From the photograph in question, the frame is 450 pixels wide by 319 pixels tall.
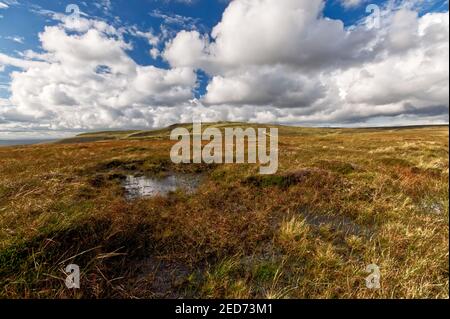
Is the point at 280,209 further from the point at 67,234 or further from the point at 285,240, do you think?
the point at 67,234

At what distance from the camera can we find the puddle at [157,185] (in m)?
11.0

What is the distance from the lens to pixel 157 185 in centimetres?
1309

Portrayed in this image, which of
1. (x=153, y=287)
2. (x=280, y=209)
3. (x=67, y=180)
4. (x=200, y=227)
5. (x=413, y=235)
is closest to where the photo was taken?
(x=153, y=287)

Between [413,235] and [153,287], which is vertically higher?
[413,235]

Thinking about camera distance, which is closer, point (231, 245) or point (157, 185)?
point (231, 245)

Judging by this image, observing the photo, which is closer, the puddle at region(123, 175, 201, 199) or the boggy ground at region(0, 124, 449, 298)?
the boggy ground at region(0, 124, 449, 298)

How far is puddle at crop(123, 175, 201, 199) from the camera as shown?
11047 millimetres

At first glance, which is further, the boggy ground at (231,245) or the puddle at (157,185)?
the puddle at (157,185)

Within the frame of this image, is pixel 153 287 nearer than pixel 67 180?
Yes

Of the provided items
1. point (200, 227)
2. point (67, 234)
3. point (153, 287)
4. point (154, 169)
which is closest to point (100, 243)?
point (67, 234)

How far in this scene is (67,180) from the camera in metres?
Answer: 12.6
